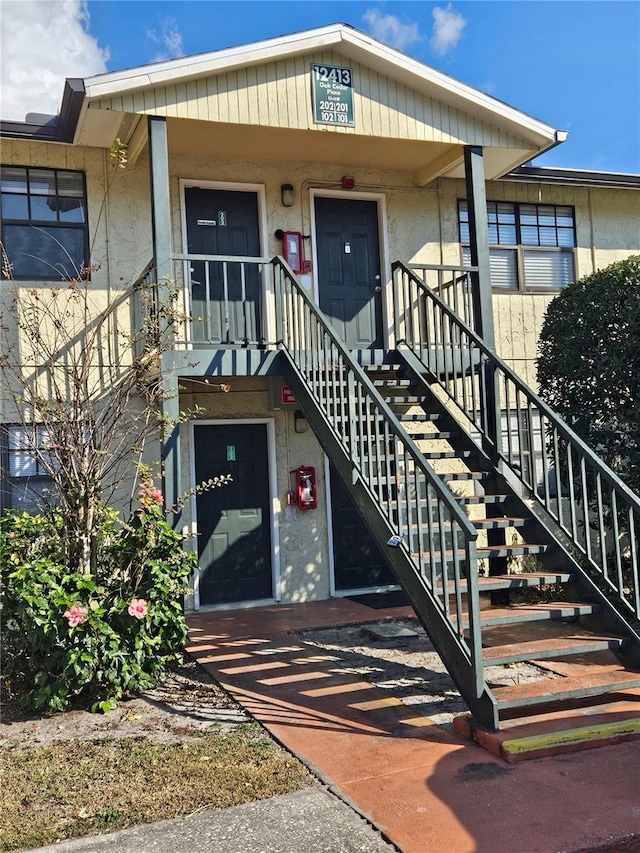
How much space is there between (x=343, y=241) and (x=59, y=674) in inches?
244

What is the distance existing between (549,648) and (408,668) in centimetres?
148

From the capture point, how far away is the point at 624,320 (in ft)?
24.9

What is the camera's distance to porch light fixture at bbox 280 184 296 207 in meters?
9.33

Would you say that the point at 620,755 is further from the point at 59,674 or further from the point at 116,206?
the point at 116,206

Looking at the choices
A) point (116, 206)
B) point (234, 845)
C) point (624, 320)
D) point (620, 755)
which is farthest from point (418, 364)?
point (234, 845)

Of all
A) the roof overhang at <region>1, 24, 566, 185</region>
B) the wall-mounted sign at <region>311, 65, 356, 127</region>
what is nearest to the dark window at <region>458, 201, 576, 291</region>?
the roof overhang at <region>1, 24, 566, 185</region>

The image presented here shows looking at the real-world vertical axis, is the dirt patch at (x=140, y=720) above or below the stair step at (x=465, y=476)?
below

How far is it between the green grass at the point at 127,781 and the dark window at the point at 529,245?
7.39 m

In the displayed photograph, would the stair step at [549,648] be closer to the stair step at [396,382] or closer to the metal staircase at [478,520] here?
the metal staircase at [478,520]

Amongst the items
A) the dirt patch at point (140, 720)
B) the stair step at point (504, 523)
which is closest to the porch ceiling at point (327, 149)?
the stair step at point (504, 523)

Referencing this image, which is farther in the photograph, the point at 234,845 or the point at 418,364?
the point at 418,364

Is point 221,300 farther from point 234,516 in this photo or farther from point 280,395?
point 234,516

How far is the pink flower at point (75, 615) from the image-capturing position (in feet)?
17.7

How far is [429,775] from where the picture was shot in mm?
4395
